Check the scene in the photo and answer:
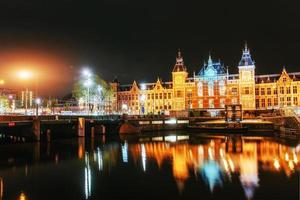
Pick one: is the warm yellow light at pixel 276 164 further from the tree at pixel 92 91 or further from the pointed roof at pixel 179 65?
the pointed roof at pixel 179 65

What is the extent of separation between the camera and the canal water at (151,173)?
28562 mm

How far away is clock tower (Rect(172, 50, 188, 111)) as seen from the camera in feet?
458

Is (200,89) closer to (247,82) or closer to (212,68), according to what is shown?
(212,68)

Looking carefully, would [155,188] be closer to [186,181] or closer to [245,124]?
[186,181]

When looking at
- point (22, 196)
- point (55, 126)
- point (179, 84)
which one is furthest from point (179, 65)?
point (22, 196)

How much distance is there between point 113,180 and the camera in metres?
33.8

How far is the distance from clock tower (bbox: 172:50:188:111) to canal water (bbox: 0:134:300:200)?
3296 inches

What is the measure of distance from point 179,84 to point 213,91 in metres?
14.0

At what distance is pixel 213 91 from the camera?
13412 centimetres

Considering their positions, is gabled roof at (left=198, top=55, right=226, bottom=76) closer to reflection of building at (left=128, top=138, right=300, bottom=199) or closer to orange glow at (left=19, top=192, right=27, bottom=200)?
reflection of building at (left=128, top=138, right=300, bottom=199)

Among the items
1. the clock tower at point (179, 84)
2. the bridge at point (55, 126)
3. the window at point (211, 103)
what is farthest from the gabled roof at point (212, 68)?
the bridge at point (55, 126)

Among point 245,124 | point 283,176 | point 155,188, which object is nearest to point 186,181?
point 155,188

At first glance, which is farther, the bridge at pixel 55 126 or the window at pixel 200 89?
the window at pixel 200 89

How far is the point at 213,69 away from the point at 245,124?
148 ft
